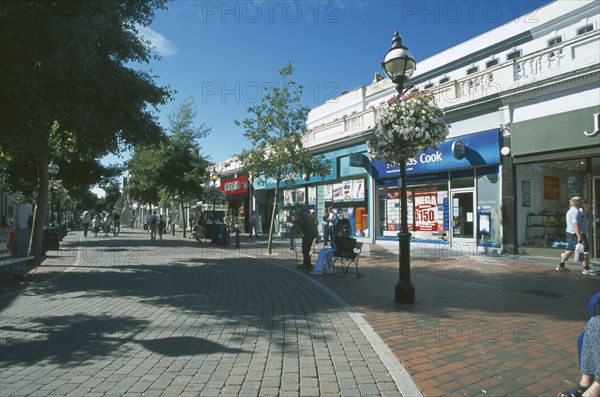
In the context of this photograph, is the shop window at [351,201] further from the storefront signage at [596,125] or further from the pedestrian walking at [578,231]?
the pedestrian walking at [578,231]

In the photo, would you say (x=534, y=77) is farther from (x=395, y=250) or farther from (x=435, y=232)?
(x=395, y=250)

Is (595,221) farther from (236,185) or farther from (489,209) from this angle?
(236,185)

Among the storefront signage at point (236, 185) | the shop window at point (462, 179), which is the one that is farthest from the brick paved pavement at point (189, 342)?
the storefront signage at point (236, 185)

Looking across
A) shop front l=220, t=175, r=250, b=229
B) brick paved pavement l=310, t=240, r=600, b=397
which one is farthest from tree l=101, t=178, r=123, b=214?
brick paved pavement l=310, t=240, r=600, b=397

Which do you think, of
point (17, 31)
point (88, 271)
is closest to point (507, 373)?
point (17, 31)

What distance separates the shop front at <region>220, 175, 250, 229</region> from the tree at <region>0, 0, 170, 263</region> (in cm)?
1952

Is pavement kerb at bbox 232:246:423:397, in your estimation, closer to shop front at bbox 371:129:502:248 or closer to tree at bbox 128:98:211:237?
shop front at bbox 371:129:502:248

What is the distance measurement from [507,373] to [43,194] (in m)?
12.1

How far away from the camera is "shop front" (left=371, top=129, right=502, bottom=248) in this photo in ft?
44.4

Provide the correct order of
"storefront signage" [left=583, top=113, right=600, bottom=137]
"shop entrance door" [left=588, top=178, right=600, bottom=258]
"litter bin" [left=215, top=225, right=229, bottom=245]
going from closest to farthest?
"storefront signage" [left=583, top=113, right=600, bottom=137]
"shop entrance door" [left=588, top=178, right=600, bottom=258]
"litter bin" [left=215, top=225, right=229, bottom=245]

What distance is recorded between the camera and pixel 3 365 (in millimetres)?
4102

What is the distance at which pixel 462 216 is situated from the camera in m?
14.9

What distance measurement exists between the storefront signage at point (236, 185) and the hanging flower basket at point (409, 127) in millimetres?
24053

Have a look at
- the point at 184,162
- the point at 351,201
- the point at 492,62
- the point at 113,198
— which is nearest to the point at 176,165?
the point at 184,162
